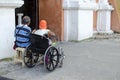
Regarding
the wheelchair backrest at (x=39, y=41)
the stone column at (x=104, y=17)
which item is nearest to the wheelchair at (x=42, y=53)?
the wheelchair backrest at (x=39, y=41)

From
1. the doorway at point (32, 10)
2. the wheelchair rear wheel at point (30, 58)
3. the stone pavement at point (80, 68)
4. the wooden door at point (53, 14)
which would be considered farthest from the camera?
the doorway at point (32, 10)

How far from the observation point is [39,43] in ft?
24.8

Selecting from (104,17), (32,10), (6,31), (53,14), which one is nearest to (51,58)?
(6,31)

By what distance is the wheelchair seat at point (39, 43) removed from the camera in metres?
7.50

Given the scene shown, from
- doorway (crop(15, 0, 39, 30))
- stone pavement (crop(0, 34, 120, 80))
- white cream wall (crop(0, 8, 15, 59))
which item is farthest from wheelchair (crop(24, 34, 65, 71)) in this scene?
doorway (crop(15, 0, 39, 30))

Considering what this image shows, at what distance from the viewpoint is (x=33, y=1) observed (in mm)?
12797

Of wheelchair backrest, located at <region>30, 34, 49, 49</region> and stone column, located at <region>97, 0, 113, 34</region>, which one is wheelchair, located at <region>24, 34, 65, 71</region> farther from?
stone column, located at <region>97, 0, 113, 34</region>

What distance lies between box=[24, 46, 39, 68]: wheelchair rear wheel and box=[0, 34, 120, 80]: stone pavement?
12 centimetres

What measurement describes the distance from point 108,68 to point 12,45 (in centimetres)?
262

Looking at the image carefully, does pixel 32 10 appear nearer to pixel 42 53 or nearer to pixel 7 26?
pixel 7 26

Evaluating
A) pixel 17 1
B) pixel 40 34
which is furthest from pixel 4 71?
pixel 17 1

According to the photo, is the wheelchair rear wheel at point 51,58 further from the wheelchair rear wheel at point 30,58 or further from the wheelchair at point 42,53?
the wheelchair rear wheel at point 30,58

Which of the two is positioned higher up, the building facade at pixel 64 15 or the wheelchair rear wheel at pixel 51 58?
the building facade at pixel 64 15

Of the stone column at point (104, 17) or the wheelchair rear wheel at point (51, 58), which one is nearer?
the wheelchair rear wheel at point (51, 58)
